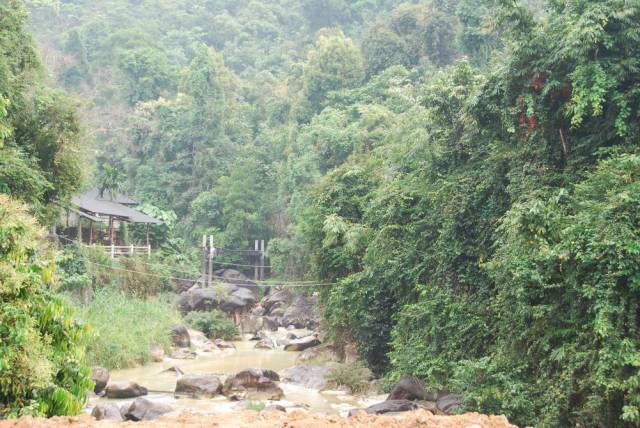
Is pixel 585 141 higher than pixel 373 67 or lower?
lower

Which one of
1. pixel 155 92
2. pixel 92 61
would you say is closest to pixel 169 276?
pixel 155 92

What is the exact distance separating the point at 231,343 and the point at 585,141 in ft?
65.9

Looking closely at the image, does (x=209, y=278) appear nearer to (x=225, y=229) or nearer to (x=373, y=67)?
(x=225, y=229)

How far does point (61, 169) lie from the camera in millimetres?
19484

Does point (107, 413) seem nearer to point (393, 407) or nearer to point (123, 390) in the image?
point (123, 390)

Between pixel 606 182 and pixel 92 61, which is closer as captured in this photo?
pixel 606 182

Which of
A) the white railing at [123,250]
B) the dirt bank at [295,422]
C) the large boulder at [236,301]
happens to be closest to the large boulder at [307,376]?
the white railing at [123,250]

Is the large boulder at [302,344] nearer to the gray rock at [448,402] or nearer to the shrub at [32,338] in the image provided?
the gray rock at [448,402]

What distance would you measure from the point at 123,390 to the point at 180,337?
33.2 feet

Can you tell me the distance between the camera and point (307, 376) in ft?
63.1

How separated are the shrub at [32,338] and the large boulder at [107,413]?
14.0 ft

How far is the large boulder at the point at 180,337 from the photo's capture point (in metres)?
25.7

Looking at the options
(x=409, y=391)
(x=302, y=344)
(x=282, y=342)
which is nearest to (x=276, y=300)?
(x=282, y=342)

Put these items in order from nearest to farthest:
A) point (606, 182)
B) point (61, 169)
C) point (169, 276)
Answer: point (606, 182) < point (61, 169) < point (169, 276)
